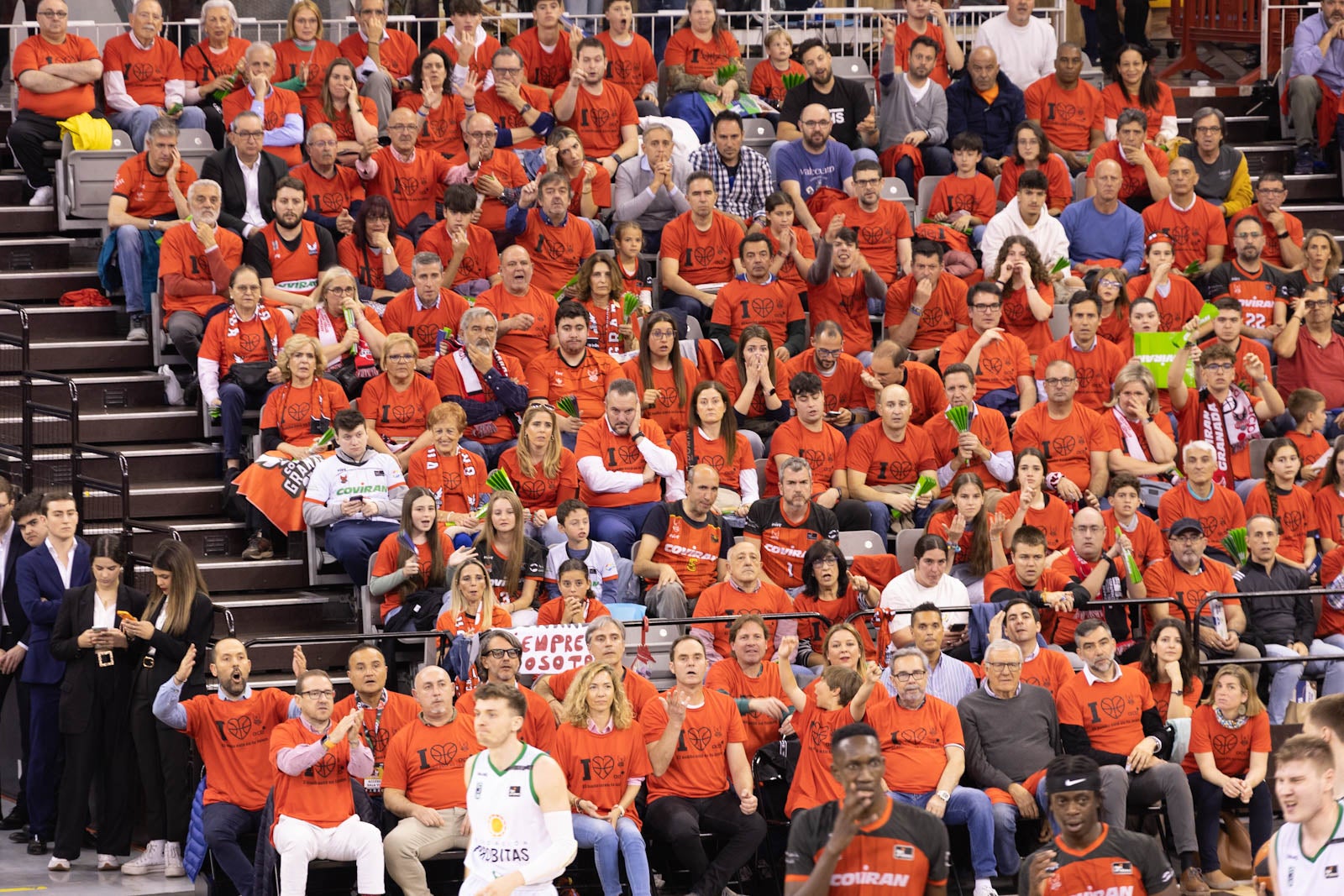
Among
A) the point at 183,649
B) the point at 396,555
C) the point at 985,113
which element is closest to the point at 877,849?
the point at 396,555

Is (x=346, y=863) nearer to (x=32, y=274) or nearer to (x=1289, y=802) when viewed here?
(x=1289, y=802)

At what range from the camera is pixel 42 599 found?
11039mm

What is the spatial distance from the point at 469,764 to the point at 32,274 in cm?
757

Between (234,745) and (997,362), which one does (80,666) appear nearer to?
(234,745)

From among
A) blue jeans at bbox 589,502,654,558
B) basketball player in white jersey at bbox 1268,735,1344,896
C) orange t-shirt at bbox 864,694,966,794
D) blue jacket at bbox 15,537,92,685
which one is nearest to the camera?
basketball player in white jersey at bbox 1268,735,1344,896

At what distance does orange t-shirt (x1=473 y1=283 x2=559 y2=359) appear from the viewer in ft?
43.1

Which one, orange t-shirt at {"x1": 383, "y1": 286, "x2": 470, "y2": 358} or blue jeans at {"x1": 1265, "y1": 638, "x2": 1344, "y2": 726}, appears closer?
blue jeans at {"x1": 1265, "y1": 638, "x2": 1344, "y2": 726}

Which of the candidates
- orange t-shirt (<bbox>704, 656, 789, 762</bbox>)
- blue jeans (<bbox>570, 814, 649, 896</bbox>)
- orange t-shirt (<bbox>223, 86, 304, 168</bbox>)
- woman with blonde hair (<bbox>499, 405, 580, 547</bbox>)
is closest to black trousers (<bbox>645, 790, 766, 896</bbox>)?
blue jeans (<bbox>570, 814, 649, 896</bbox>)

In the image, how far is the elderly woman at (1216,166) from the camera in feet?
51.4

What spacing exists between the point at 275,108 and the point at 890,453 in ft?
17.2

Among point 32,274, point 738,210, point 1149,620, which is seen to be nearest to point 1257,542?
point 1149,620

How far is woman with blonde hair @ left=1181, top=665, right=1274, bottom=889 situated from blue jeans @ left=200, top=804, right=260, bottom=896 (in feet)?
16.0

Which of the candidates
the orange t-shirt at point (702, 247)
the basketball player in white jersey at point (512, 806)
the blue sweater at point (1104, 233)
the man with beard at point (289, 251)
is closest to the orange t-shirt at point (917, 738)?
the basketball player in white jersey at point (512, 806)

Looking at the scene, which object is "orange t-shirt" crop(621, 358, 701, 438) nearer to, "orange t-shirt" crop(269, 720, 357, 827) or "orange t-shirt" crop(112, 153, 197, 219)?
"orange t-shirt" crop(112, 153, 197, 219)
